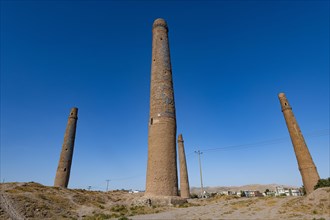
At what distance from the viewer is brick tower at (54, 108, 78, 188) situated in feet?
81.4

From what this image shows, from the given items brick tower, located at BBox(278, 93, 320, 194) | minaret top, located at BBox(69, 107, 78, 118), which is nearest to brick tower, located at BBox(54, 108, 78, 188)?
minaret top, located at BBox(69, 107, 78, 118)

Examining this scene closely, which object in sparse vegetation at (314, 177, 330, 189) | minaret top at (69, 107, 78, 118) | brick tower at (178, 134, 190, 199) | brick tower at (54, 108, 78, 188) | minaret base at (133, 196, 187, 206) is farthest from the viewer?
brick tower at (178, 134, 190, 199)

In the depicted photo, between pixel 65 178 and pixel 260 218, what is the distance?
75.6 ft

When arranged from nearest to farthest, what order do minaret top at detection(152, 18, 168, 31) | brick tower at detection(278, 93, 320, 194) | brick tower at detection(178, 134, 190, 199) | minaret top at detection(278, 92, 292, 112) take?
minaret top at detection(152, 18, 168, 31), brick tower at detection(278, 93, 320, 194), minaret top at detection(278, 92, 292, 112), brick tower at detection(178, 134, 190, 199)

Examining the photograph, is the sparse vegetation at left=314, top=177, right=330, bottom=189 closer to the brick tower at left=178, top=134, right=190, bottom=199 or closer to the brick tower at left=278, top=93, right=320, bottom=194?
the brick tower at left=278, top=93, right=320, bottom=194

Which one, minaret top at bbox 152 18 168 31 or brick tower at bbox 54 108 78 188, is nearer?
minaret top at bbox 152 18 168 31

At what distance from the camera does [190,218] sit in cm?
815

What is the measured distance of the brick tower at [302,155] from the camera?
66.7ft

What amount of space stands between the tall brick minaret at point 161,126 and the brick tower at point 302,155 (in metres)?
15.3

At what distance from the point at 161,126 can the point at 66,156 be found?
57.8 feet

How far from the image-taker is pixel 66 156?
25750mm

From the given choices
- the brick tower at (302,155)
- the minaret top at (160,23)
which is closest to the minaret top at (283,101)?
the brick tower at (302,155)

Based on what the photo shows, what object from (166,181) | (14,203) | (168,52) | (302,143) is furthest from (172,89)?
(302,143)

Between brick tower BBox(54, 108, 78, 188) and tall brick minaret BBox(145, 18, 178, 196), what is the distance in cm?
1672
